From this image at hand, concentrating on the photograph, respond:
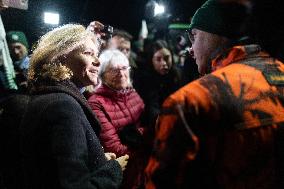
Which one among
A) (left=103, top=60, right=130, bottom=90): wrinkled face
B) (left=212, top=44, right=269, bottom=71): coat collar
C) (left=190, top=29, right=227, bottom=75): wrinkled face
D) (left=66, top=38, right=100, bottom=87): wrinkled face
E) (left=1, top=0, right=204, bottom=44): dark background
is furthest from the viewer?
(left=1, top=0, right=204, bottom=44): dark background

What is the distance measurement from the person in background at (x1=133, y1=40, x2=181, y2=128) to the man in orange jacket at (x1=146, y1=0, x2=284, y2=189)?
3.78 m

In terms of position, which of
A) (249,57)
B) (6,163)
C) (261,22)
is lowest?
(6,163)

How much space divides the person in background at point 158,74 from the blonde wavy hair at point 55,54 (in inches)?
117

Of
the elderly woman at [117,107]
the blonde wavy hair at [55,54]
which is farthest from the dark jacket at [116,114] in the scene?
the blonde wavy hair at [55,54]

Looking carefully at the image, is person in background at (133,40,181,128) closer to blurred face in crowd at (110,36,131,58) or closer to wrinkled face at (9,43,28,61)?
blurred face in crowd at (110,36,131,58)

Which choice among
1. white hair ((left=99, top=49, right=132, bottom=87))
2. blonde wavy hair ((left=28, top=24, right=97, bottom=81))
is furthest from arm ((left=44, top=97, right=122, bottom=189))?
white hair ((left=99, top=49, right=132, bottom=87))

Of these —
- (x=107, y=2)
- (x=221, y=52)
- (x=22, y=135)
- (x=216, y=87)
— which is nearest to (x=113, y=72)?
(x=22, y=135)

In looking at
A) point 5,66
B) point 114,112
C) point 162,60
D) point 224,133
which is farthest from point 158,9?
point 224,133

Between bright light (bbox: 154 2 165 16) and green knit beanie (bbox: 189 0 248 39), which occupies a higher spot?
green knit beanie (bbox: 189 0 248 39)

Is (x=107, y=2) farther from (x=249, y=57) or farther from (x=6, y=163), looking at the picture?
(x=249, y=57)

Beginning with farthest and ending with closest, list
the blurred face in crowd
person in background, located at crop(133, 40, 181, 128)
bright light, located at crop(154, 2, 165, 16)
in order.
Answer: bright light, located at crop(154, 2, 165, 16)
the blurred face in crowd
person in background, located at crop(133, 40, 181, 128)

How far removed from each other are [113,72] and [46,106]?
A: 7.50 ft

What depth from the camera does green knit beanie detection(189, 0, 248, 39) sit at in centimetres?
175

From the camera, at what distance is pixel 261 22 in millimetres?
1789
